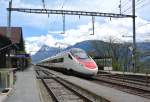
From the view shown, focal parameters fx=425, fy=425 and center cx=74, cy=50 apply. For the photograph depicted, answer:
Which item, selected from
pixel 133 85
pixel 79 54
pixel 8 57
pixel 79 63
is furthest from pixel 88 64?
pixel 8 57

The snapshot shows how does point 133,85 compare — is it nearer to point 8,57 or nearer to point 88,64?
point 88,64

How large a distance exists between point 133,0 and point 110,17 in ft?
12.4

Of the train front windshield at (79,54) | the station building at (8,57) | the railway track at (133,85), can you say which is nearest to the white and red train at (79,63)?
the train front windshield at (79,54)

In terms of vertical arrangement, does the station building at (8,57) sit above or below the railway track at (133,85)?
above

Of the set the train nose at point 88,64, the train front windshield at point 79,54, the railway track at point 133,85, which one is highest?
the train front windshield at point 79,54

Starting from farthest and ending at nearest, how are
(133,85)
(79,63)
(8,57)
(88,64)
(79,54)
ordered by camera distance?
(8,57) < (79,54) < (79,63) < (88,64) < (133,85)

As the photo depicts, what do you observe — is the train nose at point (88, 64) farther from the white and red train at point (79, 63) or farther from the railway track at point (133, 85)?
the railway track at point (133, 85)

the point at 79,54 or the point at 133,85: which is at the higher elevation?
the point at 79,54

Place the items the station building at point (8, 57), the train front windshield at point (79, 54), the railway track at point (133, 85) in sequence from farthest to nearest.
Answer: the train front windshield at point (79, 54) < the station building at point (8, 57) < the railway track at point (133, 85)

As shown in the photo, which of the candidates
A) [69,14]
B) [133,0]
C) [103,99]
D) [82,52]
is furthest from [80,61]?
[103,99]

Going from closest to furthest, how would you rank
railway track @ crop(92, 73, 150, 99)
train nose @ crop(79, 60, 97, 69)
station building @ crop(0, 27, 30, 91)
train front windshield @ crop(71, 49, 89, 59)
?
railway track @ crop(92, 73, 150, 99) < station building @ crop(0, 27, 30, 91) < train nose @ crop(79, 60, 97, 69) < train front windshield @ crop(71, 49, 89, 59)

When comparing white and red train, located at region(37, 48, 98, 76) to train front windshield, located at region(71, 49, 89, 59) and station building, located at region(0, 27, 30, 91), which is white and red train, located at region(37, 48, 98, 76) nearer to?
train front windshield, located at region(71, 49, 89, 59)

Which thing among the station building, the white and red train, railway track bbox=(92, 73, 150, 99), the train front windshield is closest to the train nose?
the white and red train

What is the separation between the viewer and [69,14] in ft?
175
